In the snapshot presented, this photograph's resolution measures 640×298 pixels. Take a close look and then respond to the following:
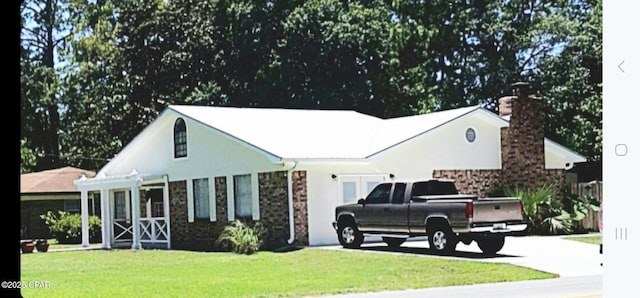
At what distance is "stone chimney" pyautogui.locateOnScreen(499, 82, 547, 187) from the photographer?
53.7 feet

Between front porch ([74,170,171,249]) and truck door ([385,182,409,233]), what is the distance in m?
4.92

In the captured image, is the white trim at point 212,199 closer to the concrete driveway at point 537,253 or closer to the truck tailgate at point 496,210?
the concrete driveway at point 537,253

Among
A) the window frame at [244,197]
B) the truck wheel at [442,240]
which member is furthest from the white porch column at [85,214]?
the truck wheel at [442,240]

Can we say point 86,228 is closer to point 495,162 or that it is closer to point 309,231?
point 309,231

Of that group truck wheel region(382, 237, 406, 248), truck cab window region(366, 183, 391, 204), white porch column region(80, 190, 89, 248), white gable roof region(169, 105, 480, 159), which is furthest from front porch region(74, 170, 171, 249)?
truck wheel region(382, 237, 406, 248)

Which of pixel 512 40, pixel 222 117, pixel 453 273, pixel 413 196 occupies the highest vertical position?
pixel 512 40

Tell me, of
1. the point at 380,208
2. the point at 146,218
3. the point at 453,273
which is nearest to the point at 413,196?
the point at 380,208

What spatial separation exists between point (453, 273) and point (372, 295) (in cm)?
191

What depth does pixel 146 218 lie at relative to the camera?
16703mm

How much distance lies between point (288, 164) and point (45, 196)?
4.27 m

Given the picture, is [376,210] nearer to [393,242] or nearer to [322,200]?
[393,242]

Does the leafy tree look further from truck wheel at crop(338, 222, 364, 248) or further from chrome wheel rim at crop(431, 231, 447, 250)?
chrome wheel rim at crop(431, 231, 447, 250)

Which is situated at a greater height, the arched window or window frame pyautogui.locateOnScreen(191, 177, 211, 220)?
the arched window

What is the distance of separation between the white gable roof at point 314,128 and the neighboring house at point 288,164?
0.02m
